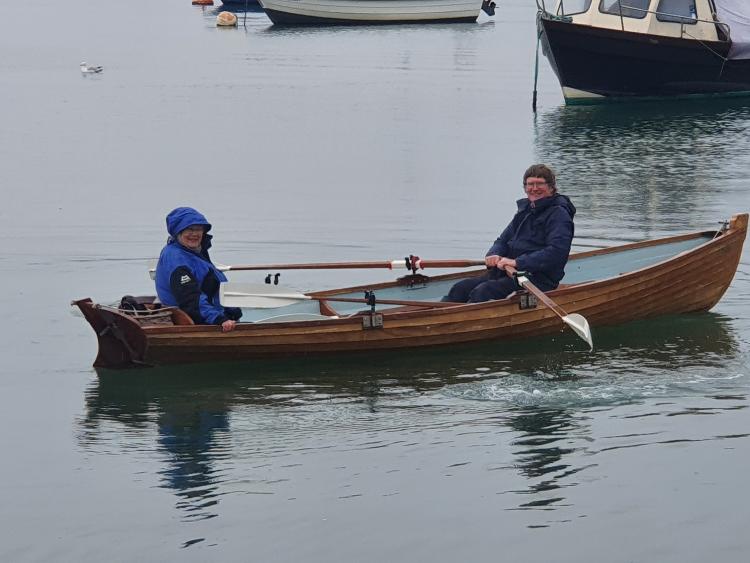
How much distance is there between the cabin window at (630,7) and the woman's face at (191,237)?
900 inches

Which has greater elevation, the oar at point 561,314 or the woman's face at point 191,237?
the woman's face at point 191,237

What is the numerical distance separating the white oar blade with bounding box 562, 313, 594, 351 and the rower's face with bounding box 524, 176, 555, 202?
1.15 metres

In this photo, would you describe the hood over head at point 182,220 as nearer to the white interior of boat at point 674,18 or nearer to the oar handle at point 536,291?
the oar handle at point 536,291

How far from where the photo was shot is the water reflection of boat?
10.3m

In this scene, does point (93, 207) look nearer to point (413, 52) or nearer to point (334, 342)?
point (334, 342)

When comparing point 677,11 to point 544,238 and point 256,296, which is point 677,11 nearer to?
point 544,238

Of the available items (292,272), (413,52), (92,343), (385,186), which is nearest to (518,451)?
(92,343)

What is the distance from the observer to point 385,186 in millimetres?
22734

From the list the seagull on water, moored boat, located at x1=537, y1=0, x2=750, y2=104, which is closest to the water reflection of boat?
moored boat, located at x1=537, y1=0, x2=750, y2=104

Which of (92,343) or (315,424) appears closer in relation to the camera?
(315,424)

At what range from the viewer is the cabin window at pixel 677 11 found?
108 feet

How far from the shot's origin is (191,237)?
11.8 m

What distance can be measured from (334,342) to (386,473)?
8.22 ft

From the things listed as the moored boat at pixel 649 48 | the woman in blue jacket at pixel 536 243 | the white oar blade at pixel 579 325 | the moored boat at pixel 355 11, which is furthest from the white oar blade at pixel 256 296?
the moored boat at pixel 355 11
